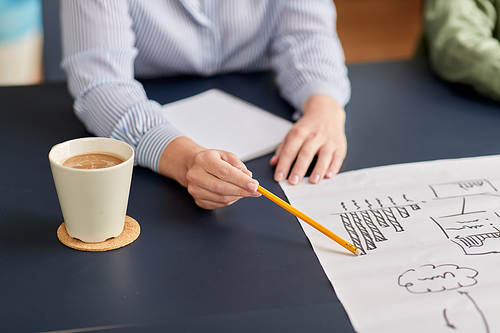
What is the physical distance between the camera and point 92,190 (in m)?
0.49

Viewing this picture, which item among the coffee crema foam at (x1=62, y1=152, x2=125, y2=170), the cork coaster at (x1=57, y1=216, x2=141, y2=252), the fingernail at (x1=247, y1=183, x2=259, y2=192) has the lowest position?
the cork coaster at (x1=57, y1=216, x2=141, y2=252)

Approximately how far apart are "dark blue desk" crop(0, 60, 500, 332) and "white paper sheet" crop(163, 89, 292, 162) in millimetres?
66

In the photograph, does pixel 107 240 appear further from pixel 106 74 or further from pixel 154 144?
pixel 106 74

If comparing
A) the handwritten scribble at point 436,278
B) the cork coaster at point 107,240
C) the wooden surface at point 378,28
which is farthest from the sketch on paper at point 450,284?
the wooden surface at point 378,28

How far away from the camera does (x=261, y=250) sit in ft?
1.77

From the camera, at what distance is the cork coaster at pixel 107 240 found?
53 cm

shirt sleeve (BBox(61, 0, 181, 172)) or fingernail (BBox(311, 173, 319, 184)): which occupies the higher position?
shirt sleeve (BBox(61, 0, 181, 172))

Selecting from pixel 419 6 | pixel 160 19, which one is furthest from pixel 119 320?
pixel 419 6

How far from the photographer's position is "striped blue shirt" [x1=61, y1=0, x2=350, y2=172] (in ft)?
2.56

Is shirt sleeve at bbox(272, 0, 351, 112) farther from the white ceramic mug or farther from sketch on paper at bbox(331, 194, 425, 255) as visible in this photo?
the white ceramic mug

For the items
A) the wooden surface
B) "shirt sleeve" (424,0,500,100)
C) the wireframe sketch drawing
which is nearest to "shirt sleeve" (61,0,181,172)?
the wireframe sketch drawing

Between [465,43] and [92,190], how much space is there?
88 centimetres

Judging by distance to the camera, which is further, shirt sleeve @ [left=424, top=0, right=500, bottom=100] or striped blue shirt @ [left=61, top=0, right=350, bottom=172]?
shirt sleeve @ [left=424, top=0, right=500, bottom=100]

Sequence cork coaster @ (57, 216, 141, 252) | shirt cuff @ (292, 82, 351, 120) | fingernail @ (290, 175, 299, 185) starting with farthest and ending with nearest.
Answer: shirt cuff @ (292, 82, 351, 120)
fingernail @ (290, 175, 299, 185)
cork coaster @ (57, 216, 141, 252)
